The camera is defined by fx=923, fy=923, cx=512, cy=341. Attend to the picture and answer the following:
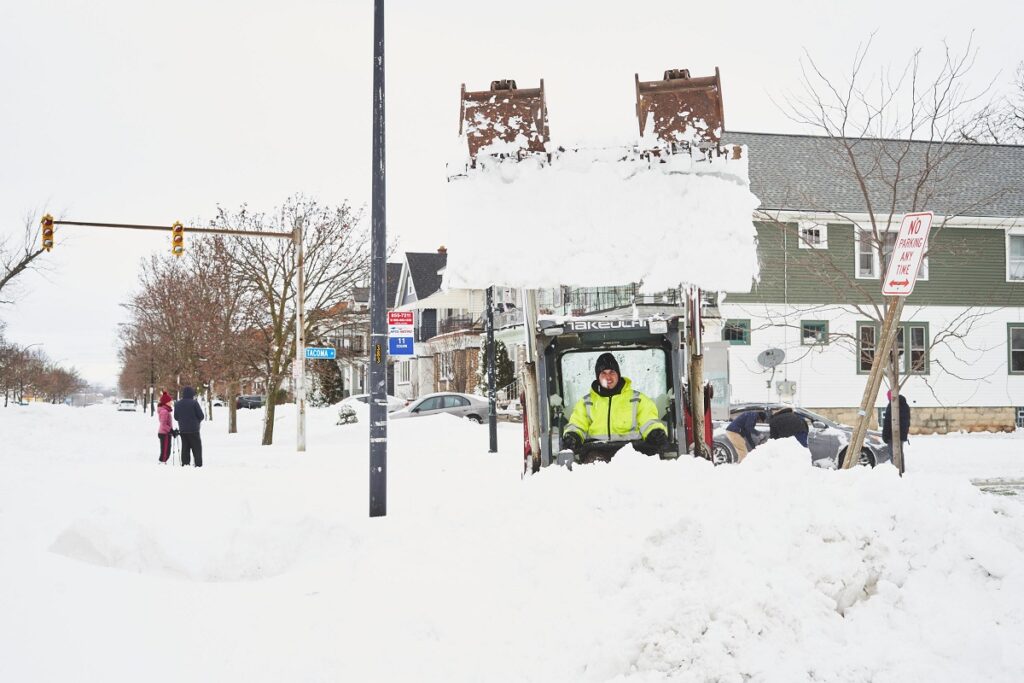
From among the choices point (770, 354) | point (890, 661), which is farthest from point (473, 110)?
point (770, 354)

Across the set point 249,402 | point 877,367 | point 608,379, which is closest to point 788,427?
point 608,379

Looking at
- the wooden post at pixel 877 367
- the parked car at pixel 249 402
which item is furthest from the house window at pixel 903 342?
the parked car at pixel 249 402

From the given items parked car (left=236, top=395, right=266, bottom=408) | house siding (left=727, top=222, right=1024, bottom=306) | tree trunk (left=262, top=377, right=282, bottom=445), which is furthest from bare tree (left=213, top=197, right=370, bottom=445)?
parked car (left=236, top=395, right=266, bottom=408)

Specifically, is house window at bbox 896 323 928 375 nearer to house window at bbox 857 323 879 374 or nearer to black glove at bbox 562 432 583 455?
house window at bbox 857 323 879 374

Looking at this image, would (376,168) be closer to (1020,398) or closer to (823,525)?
(823,525)

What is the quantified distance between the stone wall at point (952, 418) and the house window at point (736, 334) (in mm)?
3081

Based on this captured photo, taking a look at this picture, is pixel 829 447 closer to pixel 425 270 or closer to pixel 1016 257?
pixel 1016 257

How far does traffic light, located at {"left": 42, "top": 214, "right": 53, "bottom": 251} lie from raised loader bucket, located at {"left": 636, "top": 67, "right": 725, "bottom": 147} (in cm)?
1704

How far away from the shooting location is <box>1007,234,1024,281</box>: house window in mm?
30703

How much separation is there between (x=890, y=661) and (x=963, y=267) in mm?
28650

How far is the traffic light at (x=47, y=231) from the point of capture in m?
20.8

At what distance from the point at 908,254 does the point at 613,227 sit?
2.66 meters

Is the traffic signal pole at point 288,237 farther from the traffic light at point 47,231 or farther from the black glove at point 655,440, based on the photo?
the black glove at point 655,440

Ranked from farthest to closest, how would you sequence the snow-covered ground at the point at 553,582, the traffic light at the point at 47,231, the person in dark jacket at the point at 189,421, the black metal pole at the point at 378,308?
the traffic light at the point at 47,231, the person in dark jacket at the point at 189,421, the black metal pole at the point at 378,308, the snow-covered ground at the point at 553,582
